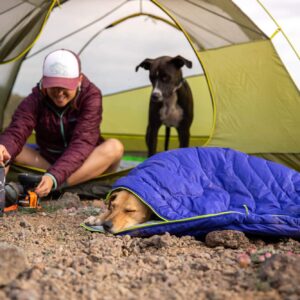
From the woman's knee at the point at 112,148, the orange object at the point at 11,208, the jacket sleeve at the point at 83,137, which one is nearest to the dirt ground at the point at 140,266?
the orange object at the point at 11,208

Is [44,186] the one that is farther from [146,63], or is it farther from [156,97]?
[146,63]

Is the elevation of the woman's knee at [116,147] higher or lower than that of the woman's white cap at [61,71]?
lower

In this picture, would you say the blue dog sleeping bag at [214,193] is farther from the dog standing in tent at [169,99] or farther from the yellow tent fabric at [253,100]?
the dog standing in tent at [169,99]

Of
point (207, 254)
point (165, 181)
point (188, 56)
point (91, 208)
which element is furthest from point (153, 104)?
point (207, 254)

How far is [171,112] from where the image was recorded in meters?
5.54

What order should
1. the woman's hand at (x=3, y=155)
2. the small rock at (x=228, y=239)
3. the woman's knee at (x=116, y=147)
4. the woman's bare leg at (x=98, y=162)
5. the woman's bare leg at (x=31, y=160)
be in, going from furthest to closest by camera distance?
the woman's bare leg at (x=31, y=160)
the woman's knee at (x=116, y=147)
the woman's bare leg at (x=98, y=162)
the woman's hand at (x=3, y=155)
the small rock at (x=228, y=239)

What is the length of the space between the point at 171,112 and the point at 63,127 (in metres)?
1.32

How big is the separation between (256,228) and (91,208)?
1.26m

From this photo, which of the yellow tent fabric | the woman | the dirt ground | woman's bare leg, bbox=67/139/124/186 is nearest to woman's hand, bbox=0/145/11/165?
the woman

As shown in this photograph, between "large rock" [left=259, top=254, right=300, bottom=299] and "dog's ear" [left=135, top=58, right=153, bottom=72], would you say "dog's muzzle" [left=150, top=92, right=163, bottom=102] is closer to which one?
"dog's ear" [left=135, top=58, right=153, bottom=72]

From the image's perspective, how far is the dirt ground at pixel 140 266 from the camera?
2217 mm

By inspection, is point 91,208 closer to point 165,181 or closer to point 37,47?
point 165,181

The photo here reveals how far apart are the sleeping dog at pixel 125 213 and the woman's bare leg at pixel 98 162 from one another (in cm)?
123

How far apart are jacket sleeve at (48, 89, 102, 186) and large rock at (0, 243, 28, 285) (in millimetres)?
1677
